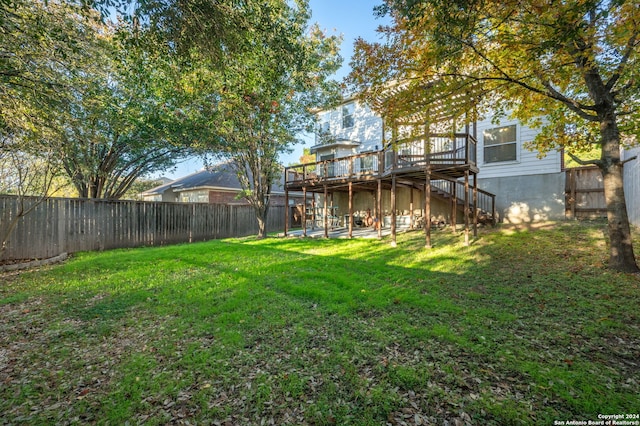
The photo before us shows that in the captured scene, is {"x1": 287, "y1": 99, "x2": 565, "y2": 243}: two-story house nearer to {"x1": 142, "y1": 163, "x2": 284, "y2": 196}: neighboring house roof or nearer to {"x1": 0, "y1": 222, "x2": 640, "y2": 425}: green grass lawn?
{"x1": 0, "y1": 222, "x2": 640, "y2": 425}: green grass lawn

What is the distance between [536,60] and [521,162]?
7650 millimetres

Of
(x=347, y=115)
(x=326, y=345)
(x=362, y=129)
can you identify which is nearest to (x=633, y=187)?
(x=326, y=345)

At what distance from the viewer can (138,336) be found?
364 cm

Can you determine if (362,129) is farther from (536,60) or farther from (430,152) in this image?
(536,60)

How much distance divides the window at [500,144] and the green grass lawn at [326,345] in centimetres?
664

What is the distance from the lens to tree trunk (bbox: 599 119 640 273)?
540cm

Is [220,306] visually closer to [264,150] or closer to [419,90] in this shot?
[419,90]

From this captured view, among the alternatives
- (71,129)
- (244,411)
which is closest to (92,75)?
(71,129)

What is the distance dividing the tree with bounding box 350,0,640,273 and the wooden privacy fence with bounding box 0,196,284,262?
1046cm

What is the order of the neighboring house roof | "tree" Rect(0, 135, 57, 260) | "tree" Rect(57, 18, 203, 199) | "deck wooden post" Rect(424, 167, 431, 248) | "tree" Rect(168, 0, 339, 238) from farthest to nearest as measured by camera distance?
1. the neighboring house roof
2. "tree" Rect(168, 0, 339, 238)
3. "deck wooden post" Rect(424, 167, 431, 248)
4. "tree" Rect(0, 135, 57, 260)
5. "tree" Rect(57, 18, 203, 199)

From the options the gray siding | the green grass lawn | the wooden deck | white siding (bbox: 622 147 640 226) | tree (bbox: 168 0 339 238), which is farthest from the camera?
the gray siding

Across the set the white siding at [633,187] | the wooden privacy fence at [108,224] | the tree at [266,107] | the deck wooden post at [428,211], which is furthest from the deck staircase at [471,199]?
the wooden privacy fence at [108,224]

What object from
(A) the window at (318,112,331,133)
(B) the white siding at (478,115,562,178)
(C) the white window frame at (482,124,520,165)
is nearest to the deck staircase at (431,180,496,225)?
(B) the white siding at (478,115,562,178)

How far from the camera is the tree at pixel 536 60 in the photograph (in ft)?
14.0
